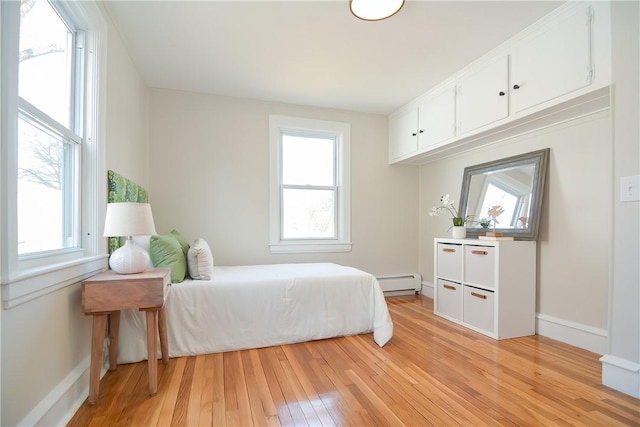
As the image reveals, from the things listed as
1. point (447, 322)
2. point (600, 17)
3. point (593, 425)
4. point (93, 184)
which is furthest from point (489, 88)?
point (93, 184)

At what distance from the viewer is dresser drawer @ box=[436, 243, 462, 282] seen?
306 cm

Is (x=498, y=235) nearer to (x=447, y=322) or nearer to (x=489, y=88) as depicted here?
(x=447, y=322)

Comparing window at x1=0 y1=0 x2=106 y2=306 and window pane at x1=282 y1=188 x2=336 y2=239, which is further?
window pane at x1=282 y1=188 x2=336 y2=239

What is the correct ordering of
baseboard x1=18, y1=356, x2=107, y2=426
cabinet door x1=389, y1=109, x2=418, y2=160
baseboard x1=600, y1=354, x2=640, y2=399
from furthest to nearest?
cabinet door x1=389, y1=109, x2=418, y2=160 → baseboard x1=600, y1=354, x2=640, y2=399 → baseboard x1=18, y1=356, x2=107, y2=426

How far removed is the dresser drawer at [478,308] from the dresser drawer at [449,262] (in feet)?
0.63

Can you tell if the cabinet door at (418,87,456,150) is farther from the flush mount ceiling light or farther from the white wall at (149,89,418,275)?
the flush mount ceiling light

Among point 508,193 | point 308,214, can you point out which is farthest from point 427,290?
point 308,214

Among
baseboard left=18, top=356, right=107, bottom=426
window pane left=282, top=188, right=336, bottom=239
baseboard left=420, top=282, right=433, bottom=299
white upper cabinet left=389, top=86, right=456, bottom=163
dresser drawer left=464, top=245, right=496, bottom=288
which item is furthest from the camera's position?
baseboard left=420, top=282, right=433, bottom=299

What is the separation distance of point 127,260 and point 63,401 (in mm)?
730

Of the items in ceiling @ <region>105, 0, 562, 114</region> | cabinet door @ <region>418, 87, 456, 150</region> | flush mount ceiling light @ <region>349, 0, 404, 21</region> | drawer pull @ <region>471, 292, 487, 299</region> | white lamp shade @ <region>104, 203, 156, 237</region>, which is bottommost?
drawer pull @ <region>471, 292, 487, 299</region>

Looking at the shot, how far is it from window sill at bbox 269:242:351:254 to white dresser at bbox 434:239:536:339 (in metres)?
1.51

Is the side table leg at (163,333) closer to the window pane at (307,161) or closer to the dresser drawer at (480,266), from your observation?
the window pane at (307,161)

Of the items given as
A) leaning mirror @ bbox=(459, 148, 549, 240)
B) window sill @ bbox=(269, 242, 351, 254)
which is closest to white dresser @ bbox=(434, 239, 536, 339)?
leaning mirror @ bbox=(459, 148, 549, 240)

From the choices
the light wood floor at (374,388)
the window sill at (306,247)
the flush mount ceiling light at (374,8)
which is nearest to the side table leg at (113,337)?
the light wood floor at (374,388)
